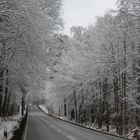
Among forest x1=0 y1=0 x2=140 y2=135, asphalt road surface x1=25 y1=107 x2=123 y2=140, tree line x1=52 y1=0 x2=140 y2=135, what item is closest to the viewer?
forest x1=0 y1=0 x2=140 y2=135

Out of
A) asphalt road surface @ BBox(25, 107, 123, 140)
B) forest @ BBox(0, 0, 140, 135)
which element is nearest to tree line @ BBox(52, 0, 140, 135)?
forest @ BBox(0, 0, 140, 135)

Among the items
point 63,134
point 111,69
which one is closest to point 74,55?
point 111,69

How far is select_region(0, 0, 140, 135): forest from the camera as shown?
10258mm

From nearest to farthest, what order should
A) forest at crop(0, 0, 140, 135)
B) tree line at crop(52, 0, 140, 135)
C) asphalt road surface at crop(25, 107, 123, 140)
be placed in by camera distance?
forest at crop(0, 0, 140, 135) → asphalt road surface at crop(25, 107, 123, 140) → tree line at crop(52, 0, 140, 135)

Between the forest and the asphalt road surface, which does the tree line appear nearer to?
the forest

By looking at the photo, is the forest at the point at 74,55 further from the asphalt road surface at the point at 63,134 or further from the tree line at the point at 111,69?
the asphalt road surface at the point at 63,134

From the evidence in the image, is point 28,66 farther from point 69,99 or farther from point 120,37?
point 69,99

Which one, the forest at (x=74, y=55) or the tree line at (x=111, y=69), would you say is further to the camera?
the tree line at (x=111, y=69)

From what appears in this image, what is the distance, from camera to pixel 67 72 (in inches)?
1681

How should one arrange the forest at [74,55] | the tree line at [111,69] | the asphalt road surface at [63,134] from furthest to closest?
the tree line at [111,69]
the asphalt road surface at [63,134]
the forest at [74,55]

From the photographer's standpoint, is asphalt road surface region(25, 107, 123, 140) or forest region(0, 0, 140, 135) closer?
forest region(0, 0, 140, 135)

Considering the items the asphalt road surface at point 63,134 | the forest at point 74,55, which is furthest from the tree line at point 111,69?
the asphalt road surface at point 63,134

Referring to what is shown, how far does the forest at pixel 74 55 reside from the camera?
10.3 metres

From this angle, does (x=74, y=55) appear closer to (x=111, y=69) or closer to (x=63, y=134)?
(x=111, y=69)
